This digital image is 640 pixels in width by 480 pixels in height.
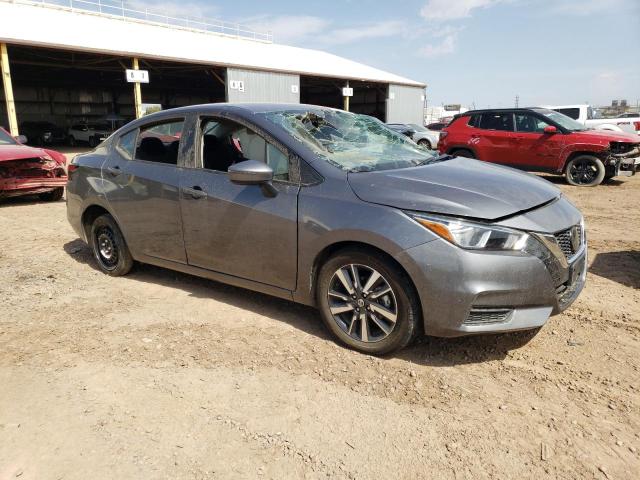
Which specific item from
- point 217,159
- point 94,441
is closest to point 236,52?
point 217,159

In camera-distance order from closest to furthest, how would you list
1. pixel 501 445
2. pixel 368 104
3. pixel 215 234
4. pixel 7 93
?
1. pixel 501 445
2. pixel 215 234
3. pixel 7 93
4. pixel 368 104

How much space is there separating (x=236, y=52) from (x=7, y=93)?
1487cm

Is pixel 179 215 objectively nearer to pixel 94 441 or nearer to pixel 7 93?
pixel 94 441

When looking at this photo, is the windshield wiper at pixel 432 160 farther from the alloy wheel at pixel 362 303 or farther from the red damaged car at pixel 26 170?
the red damaged car at pixel 26 170

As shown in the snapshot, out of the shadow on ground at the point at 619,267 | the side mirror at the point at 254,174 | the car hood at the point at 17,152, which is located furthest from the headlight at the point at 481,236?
the car hood at the point at 17,152

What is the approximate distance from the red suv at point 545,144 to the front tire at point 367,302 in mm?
8901

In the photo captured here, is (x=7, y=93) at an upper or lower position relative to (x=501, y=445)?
upper

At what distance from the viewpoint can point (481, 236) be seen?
272cm

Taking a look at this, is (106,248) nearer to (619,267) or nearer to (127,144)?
(127,144)

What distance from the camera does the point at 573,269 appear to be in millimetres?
2984

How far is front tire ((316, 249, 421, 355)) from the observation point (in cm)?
288

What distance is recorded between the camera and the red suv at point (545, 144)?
32.9 ft

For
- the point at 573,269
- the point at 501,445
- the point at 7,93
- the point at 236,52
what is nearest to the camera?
the point at 501,445

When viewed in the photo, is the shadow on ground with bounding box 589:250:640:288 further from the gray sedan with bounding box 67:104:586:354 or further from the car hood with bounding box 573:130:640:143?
the car hood with bounding box 573:130:640:143
